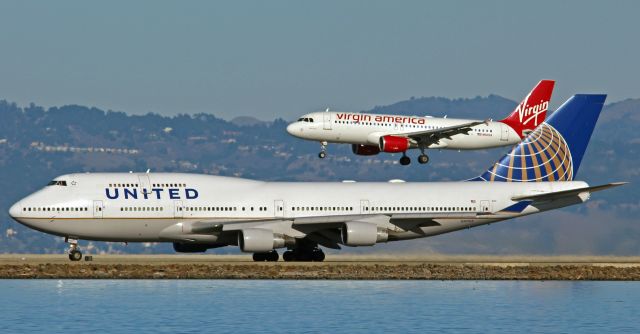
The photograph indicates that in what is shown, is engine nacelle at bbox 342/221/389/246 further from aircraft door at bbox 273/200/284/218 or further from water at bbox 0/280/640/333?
water at bbox 0/280/640/333

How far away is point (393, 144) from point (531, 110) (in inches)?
601

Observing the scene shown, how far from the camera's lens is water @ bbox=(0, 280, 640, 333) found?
48562mm

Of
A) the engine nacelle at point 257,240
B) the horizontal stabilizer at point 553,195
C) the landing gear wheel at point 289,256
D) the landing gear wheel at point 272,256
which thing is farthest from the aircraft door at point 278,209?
the horizontal stabilizer at point 553,195

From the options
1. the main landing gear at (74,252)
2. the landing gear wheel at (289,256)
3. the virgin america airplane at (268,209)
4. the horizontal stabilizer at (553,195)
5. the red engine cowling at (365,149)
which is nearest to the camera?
the virgin america airplane at (268,209)

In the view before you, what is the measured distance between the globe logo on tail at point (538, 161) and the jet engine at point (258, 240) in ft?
43.1

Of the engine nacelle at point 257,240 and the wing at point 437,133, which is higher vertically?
the wing at point 437,133

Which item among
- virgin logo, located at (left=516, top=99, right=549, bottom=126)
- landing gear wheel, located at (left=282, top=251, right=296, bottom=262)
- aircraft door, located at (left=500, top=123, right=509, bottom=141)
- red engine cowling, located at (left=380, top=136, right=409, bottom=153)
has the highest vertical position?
virgin logo, located at (left=516, top=99, right=549, bottom=126)

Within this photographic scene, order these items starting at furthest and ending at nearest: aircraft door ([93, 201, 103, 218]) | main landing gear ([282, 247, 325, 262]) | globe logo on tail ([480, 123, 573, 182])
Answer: globe logo on tail ([480, 123, 573, 182]), main landing gear ([282, 247, 325, 262]), aircraft door ([93, 201, 103, 218])

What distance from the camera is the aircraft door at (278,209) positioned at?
245ft

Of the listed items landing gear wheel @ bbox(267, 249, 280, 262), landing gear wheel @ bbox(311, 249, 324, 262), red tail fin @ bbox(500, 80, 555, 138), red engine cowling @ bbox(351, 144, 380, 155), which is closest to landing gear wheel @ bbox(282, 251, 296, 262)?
landing gear wheel @ bbox(267, 249, 280, 262)

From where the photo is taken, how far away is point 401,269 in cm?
6825

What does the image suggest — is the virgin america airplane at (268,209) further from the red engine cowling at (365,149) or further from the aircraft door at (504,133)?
the aircraft door at (504,133)

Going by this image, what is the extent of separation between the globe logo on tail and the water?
14.4 m

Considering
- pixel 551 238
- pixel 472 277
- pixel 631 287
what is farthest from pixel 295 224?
pixel 551 238
